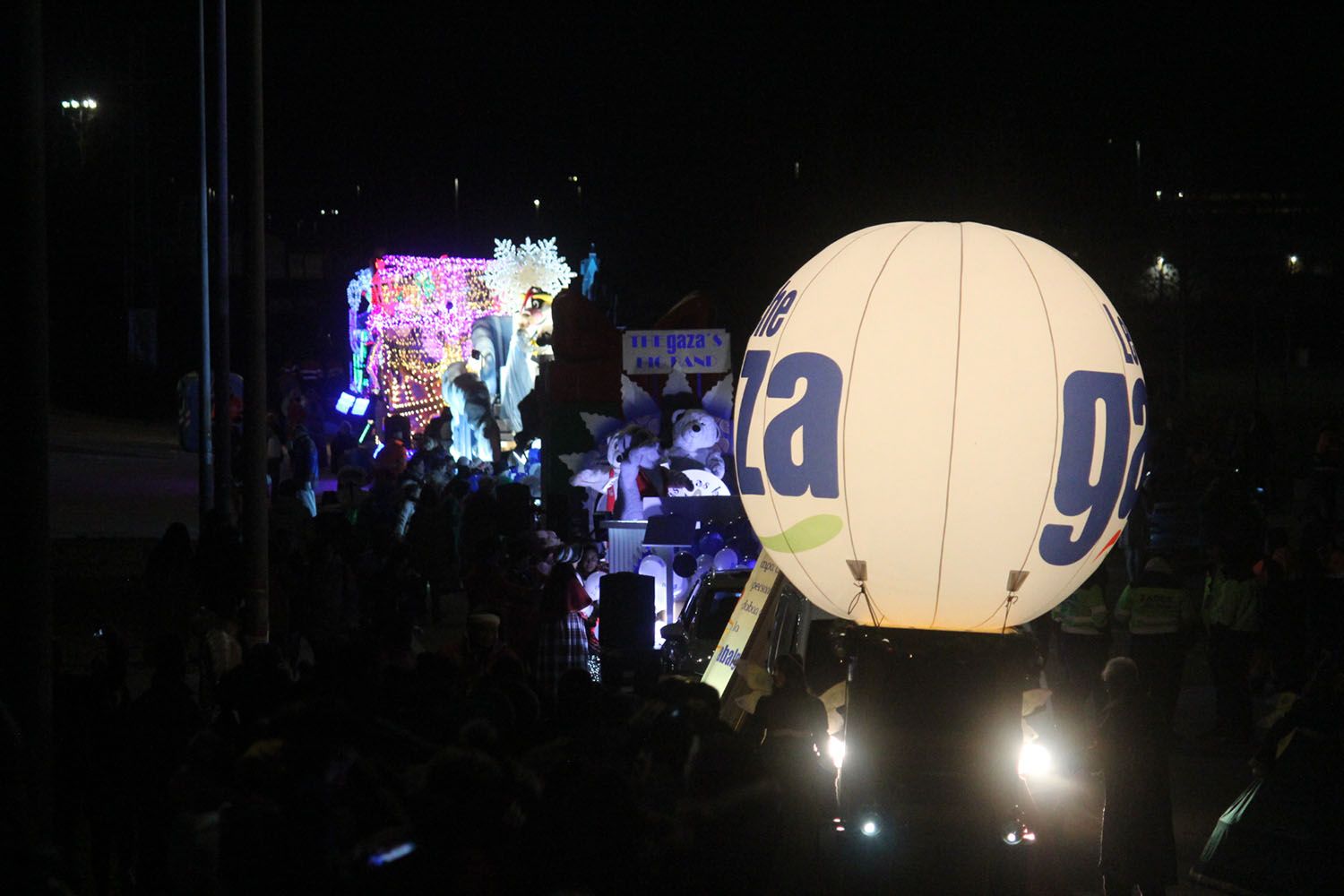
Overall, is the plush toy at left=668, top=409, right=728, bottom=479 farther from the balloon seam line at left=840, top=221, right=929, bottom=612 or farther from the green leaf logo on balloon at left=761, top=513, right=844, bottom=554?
the balloon seam line at left=840, top=221, right=929, bottom=612

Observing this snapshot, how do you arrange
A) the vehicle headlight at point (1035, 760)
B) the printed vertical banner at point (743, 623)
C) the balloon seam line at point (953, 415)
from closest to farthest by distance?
the balloon seam line at point (953, 415), the vehicle headlight at point (1035, 760), the printed vertical banner at point (743, 623)

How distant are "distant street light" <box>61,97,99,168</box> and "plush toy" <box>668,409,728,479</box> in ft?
104

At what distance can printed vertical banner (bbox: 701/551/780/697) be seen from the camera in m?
10.4

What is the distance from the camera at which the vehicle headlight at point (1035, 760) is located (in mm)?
7961

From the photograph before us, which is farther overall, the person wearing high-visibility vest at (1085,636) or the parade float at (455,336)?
the parade float at (455,336)

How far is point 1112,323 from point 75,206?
4767 centimetres

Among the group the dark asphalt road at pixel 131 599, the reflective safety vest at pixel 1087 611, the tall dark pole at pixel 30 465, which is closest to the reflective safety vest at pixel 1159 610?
the reflective safety vest at pixel 1087 611

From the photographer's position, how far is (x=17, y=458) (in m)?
6.32

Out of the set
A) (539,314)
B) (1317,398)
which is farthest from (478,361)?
(1317,398)

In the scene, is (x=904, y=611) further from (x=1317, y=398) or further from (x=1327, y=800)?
(x=1317, y=398)

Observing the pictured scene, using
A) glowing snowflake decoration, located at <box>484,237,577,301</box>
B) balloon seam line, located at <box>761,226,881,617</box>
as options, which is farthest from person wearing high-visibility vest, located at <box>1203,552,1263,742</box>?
glowing snowflake decoration, located at <box>484,237,577,301</box>

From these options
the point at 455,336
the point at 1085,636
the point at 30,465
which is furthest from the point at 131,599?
the point at 455,336

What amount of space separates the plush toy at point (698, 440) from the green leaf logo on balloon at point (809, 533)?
40.6 ft

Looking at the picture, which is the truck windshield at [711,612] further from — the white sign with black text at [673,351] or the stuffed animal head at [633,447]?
the white sign with black text at [673,351]
